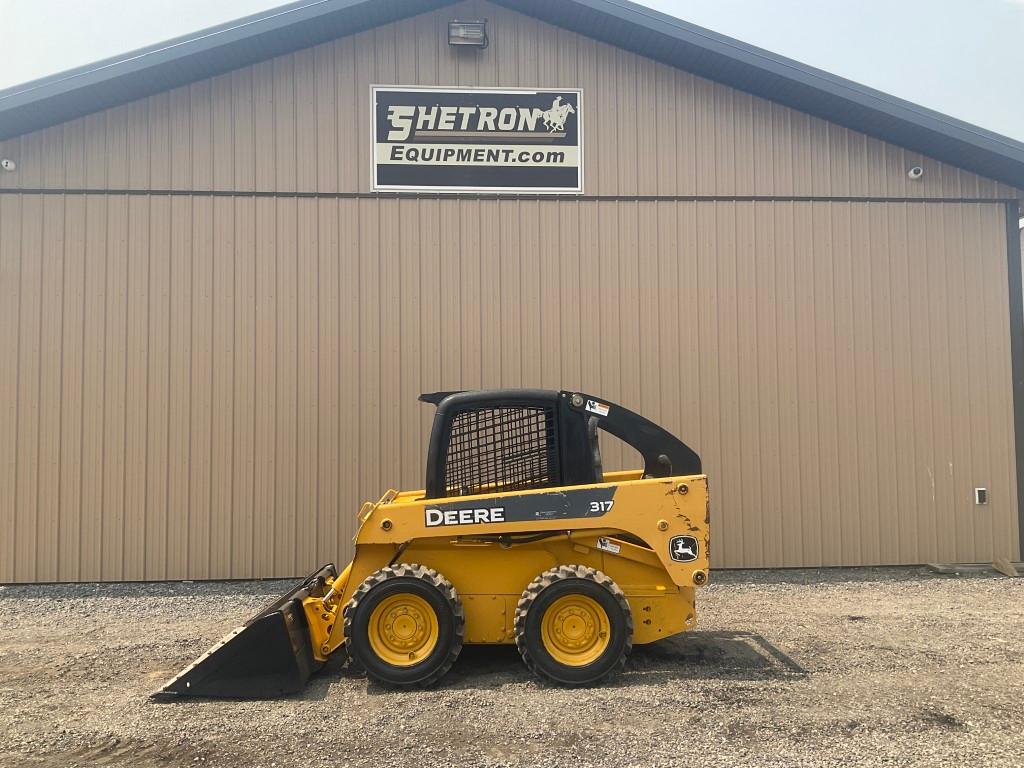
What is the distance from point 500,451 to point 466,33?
5.69 meters

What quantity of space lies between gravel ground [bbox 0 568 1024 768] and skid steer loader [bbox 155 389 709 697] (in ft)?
0.80

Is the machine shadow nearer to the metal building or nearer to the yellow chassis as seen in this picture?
the yellow chassis

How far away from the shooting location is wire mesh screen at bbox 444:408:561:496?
17.3ft

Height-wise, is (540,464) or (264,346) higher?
(264,346)

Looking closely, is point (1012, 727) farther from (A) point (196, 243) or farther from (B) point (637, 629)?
(A) point (196, 243)

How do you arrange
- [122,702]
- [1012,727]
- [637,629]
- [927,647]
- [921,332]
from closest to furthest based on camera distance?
[1012,727]
[122,702]
[637,629]
[927,647]
[921,332]

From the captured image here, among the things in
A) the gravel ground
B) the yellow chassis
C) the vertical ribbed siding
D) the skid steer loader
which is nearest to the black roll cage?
the skid steer loader

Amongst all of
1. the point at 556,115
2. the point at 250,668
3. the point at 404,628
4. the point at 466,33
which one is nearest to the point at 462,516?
the point at 404,628

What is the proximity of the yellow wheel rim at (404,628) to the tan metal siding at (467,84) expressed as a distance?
17.6 feet

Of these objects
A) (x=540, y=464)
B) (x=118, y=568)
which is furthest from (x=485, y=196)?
(x=118, y=568)

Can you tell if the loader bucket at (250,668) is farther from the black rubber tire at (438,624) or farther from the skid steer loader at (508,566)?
the black rubber tire at (438,624)

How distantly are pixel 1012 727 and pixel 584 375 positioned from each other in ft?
17.0

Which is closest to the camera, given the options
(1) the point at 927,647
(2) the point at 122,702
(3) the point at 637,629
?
(2) the point at 122,702

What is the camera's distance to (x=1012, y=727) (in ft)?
13.9
